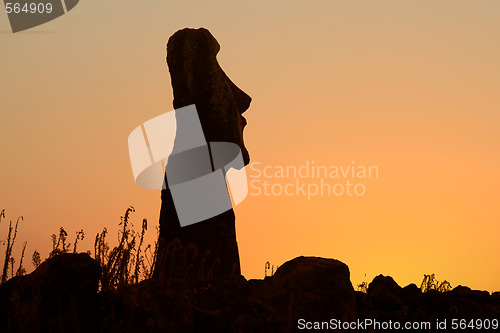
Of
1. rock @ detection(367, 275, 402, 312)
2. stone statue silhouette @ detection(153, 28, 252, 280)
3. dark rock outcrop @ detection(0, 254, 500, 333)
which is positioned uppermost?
stone statue silhouette @ detection(153, 28, 252, 280)

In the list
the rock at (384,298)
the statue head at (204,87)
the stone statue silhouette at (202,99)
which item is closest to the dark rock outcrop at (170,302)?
the rock at (384,298)

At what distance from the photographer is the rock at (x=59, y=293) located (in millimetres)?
5801

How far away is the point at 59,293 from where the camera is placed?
5934 mm

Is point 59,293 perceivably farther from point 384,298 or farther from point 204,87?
point 204,87

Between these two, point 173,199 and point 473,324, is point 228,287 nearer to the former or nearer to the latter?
point 473,324

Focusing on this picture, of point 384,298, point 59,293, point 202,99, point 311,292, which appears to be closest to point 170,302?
point 59,293

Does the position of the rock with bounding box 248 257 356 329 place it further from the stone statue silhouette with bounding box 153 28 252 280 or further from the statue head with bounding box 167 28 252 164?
the statue head with bounding box 167 28 252 164

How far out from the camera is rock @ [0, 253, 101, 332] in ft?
19.0

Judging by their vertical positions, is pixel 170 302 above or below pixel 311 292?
below

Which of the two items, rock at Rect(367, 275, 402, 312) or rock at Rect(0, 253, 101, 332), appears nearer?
rock at Rect(0, 253, 101, 332)

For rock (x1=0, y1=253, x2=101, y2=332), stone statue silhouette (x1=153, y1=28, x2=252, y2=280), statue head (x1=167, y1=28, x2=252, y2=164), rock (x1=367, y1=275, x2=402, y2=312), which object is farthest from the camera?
statue head (x1=167, y1=28, x2=252, y2=164)

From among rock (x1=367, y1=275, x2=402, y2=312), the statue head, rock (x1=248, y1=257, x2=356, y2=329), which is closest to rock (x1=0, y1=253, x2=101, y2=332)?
rock (x1=248, y1=257, x2=356, y2=329)

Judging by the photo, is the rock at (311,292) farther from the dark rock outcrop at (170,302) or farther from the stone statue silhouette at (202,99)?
the stone statue silhouette at (202,99)

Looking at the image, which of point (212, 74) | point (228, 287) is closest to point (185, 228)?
point (212, 74)
